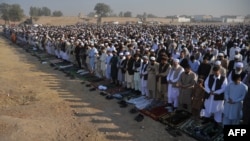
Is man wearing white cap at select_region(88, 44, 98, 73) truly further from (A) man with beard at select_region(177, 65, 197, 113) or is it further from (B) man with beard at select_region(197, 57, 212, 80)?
(A) man with beard at select_region(177, 65, 197, 113)

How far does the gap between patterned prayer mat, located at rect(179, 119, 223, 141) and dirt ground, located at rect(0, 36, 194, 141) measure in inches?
10.3

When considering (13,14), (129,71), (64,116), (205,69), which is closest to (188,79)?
(205,69)

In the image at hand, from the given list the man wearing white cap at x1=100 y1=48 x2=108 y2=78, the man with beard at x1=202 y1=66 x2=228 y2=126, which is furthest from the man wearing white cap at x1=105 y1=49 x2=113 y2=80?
the man with beard at x1=202 y1=66 x2=228 y2=126

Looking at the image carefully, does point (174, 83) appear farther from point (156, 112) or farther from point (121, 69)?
point (121, 69)

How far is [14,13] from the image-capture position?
208ft

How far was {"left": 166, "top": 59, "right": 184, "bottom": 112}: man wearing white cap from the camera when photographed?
7.84 metres

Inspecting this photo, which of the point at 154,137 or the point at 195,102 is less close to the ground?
the point at 195,102

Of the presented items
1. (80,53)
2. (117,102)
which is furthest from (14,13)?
(117,102)

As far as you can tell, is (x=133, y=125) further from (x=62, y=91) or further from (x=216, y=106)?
(x=62, y=91)

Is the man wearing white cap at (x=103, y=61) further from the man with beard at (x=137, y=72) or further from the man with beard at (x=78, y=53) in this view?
the man with beard at (x=78, y=53)

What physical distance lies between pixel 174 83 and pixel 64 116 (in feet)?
10.9

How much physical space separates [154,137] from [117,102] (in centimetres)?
271

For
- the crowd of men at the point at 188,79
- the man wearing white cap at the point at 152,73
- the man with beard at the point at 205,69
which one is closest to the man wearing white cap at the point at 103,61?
the crowd of men at the point at 188,79

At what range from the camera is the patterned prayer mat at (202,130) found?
643cm
